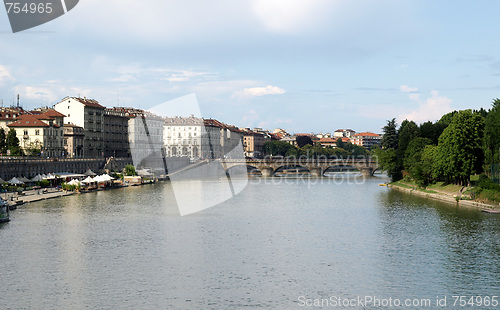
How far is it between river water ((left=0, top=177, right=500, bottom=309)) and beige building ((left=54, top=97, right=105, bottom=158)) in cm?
8517

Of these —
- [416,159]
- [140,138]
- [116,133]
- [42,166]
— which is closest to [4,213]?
[42,166]

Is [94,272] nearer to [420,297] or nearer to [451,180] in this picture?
[420,297]

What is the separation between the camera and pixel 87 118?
158 meters

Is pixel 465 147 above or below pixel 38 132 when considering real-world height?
below

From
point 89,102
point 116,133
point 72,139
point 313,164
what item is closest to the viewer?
point 72,139

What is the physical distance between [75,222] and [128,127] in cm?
12453

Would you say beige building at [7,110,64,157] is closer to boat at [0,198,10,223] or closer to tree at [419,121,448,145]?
boat at [0,198,10,223]

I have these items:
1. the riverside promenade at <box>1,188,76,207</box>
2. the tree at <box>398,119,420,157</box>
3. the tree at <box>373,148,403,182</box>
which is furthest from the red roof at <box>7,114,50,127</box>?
the tree at <box>398,119,420,157</box>

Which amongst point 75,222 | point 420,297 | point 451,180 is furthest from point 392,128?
point 420,297

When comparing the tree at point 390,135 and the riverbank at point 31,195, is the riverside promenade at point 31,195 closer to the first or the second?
the riverbank at point 31,195

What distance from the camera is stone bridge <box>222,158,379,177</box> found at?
504 feet

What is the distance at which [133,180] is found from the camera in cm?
12662

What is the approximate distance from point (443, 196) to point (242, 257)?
2005 inches

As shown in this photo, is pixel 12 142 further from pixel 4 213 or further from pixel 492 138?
pixel 492 138
